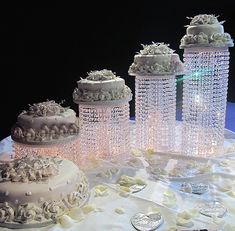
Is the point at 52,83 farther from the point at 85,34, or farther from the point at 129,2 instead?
the point at 129,2

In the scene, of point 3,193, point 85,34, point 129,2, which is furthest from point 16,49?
point 3,193

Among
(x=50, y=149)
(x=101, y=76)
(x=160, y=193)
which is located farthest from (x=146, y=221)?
(x=101, y=76)

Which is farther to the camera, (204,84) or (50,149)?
(204,84)

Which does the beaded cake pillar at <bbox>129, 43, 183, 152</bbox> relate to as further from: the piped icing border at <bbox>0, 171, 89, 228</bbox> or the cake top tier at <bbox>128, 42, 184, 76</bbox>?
the piped icing border at <bbox>0, 171, 89, 228</bbox>

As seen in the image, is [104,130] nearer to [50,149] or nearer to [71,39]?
[50,149]

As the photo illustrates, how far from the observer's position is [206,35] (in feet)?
7.36

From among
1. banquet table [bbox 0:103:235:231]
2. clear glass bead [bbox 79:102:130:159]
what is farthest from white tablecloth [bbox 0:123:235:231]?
clear glass bead [bbox 79:102:130:159]

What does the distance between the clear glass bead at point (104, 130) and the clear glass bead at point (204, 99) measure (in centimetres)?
41

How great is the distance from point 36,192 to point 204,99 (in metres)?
1.26

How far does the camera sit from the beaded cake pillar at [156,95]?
2.37m

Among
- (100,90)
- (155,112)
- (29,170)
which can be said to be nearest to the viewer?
(29,170)

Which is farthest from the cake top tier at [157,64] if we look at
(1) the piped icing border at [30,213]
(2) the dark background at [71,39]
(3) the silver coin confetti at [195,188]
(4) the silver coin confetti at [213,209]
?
(2) the dark background at [71,39]

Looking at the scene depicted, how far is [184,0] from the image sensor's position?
3.84 meters

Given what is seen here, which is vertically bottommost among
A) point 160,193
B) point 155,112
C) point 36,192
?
point 160,193
